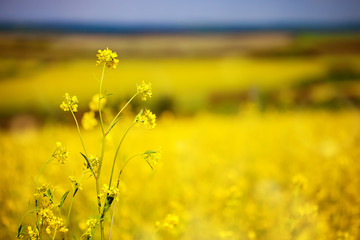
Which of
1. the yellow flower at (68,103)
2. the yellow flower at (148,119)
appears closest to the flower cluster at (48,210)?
the yellow flower at (68,103)

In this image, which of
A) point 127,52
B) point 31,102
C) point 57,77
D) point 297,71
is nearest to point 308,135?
point 297,71

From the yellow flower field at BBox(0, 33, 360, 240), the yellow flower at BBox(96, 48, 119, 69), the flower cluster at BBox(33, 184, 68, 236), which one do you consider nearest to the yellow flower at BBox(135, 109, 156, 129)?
the yellow flower field at BBox(0, 33, 360, 240)

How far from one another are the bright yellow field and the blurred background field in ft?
0.04

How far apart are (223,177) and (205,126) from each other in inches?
64.9

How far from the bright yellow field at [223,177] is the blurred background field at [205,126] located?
0.04ft

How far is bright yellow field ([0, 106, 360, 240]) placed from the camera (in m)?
1.84

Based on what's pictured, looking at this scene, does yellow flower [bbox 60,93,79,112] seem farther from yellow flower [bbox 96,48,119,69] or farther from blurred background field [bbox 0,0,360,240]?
blurred background field [bbox 0,0,360,240]

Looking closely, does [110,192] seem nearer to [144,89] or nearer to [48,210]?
[48,210]

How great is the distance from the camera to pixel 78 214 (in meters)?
2.06

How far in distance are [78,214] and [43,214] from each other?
1136 millimetres

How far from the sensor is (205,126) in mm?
4234

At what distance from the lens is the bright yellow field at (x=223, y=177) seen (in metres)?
1.84

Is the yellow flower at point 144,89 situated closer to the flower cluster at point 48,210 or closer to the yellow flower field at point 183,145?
the yellow flower field at point 183,145

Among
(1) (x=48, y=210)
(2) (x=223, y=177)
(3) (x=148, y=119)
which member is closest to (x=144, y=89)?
(3) (x=148, y=119)
